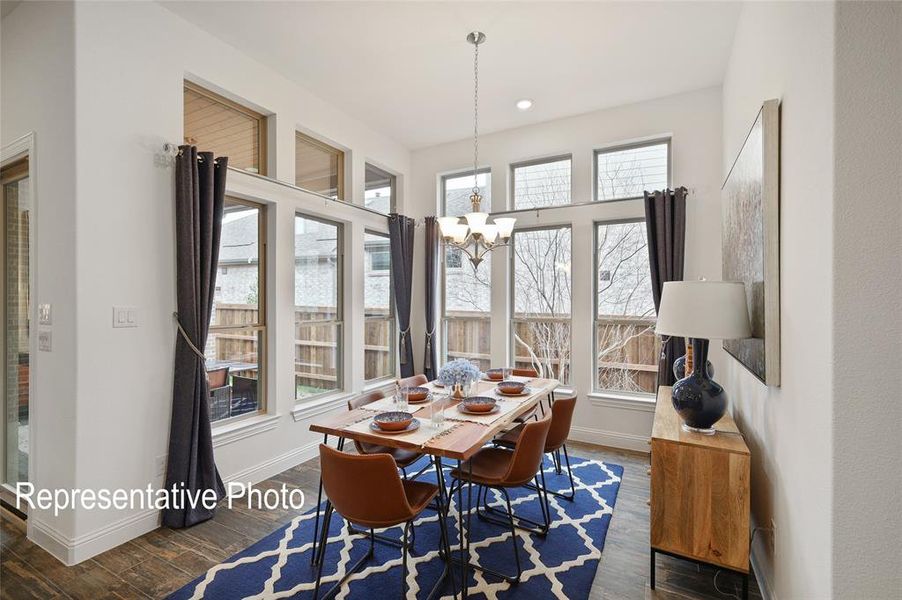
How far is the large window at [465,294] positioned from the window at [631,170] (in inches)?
45.8

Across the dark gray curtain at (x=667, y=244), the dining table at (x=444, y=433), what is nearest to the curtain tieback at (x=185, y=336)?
the dining table at (x=444, y=433)

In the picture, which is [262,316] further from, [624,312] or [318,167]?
[624,312]

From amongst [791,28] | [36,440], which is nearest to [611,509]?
[791,28]

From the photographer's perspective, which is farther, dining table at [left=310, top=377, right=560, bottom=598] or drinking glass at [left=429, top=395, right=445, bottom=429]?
drinking glass at [left=429, top=395, right=445, bottom=429]

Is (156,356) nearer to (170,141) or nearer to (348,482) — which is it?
(170,141)

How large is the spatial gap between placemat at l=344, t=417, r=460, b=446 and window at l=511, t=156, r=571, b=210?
2868mm

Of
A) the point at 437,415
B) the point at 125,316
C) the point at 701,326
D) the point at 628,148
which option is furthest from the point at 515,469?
the point at 628,148

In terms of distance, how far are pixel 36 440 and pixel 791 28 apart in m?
4.24

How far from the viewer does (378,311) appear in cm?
486

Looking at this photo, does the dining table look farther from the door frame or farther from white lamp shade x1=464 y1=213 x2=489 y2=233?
the door frame

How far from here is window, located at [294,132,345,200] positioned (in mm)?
3873

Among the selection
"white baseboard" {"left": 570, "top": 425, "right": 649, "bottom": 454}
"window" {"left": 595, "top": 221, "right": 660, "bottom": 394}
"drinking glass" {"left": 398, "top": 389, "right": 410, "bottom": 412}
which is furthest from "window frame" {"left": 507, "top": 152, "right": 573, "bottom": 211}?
"drinking glass" {"left": 398, "top": 389, "right": 410, "bottom": 412}

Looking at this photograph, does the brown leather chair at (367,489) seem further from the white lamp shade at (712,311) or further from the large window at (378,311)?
the large window at (378,311)

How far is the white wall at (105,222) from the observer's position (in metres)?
2.33
